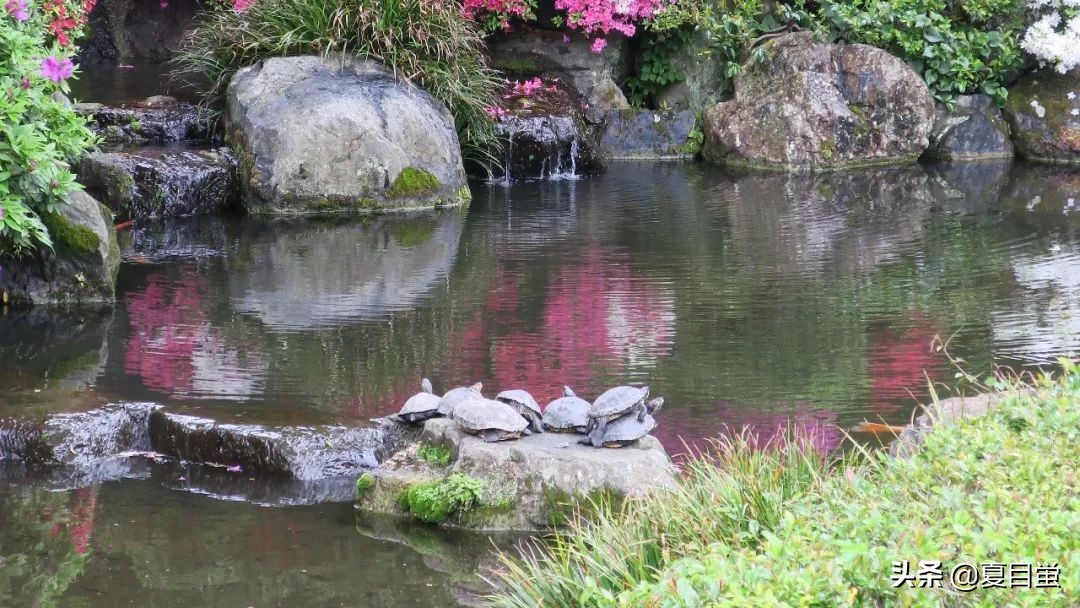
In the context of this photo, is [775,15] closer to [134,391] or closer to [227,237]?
[227,237]

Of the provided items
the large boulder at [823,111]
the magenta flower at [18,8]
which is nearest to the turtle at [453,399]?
the magenta flower at [18,8]

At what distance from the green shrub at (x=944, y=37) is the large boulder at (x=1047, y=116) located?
30 cm

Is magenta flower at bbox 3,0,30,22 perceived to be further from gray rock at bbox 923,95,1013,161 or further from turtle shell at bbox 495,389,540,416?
gray rock at bbox 923,95,1013,161

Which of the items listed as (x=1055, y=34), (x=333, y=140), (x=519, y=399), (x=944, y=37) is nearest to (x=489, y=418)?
(x=519, y=399)

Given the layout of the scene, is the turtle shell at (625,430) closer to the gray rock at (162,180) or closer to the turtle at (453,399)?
the turtle at (453,399)

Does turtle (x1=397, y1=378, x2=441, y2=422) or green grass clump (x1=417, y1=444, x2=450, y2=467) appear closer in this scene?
green grass clump (x1=417, y1=444, x2=450, y2=467)

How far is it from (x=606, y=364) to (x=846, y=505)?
11.4 ft

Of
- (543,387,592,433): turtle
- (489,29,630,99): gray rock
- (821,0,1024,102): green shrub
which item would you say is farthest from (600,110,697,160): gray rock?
(543,387,592,433): turtle

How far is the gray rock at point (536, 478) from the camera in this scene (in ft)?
16.7

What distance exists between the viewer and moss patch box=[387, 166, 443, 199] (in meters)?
11.8

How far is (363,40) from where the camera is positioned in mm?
12266

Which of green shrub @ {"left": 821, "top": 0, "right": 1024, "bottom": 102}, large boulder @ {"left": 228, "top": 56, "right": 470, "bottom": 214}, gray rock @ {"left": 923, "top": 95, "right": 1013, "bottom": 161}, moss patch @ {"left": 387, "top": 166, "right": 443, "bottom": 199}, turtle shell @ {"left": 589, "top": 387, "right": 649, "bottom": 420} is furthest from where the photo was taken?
gray rock @ {"left": 923, "top": 95, "right": 1013, "bottom": 161}

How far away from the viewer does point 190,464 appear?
19.1 ft

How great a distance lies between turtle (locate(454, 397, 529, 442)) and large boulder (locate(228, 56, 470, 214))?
21.9 feet
